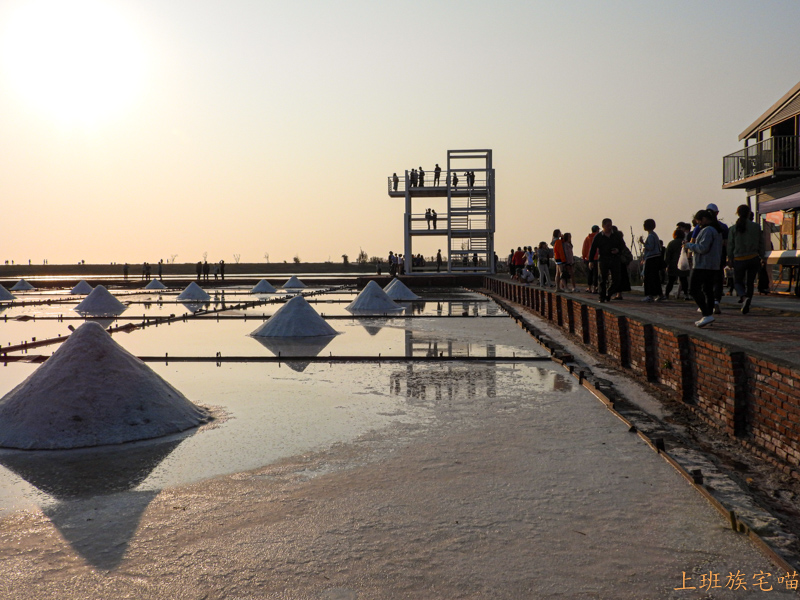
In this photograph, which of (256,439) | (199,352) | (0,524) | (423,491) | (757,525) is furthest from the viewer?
(199,352)

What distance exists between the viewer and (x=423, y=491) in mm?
4551

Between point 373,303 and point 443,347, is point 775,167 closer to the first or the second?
point 373,303

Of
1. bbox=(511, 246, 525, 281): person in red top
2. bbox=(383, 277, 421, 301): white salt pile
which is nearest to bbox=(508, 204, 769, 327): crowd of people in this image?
bbox=(383, 277, 421, 301): white salt pile

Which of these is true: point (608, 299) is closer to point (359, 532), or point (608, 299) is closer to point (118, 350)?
point (118, 350)

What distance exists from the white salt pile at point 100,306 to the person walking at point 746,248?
18.1 metres

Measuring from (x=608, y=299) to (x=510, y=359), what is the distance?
3.21 m

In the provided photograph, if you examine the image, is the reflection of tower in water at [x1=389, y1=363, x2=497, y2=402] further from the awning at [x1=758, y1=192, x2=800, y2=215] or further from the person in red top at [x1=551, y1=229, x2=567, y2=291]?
the awning at [x1=758, y1=192, x2=800, y2=215]

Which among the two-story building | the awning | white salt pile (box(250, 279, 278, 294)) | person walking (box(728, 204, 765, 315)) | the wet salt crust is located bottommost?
the wet salt crust

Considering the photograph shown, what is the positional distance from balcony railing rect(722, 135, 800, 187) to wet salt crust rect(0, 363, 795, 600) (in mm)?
19876

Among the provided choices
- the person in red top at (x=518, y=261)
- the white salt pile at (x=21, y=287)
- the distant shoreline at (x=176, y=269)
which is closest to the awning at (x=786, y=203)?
the person in red top at (x=518, y=261)

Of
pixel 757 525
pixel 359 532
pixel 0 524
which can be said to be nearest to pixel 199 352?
pixel 0 524

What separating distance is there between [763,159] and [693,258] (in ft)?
55.9

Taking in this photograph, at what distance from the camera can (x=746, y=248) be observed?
10.6 meters

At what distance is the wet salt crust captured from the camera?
324 centimetres
